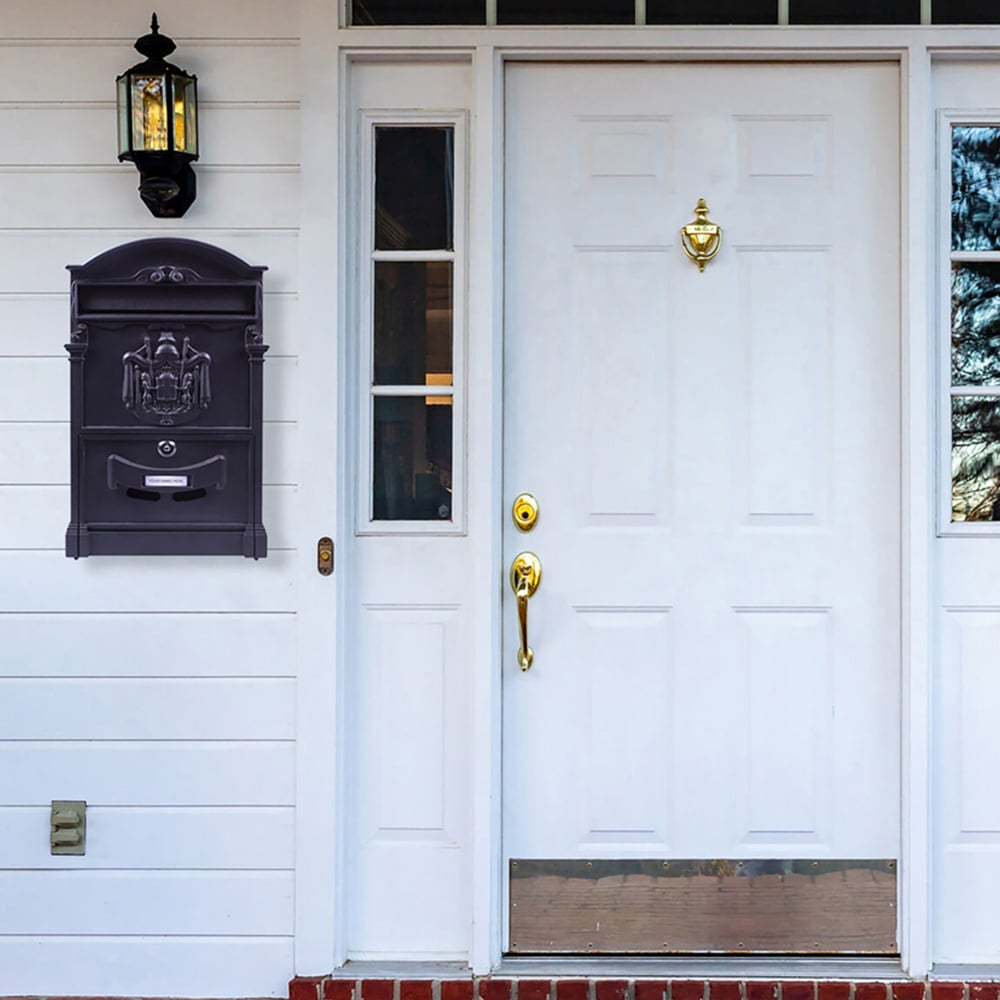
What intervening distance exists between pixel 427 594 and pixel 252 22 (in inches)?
54.9

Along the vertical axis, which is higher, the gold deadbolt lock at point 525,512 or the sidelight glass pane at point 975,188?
the sidelight glass pane at point 975,188

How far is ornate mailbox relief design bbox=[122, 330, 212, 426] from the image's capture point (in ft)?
8.71

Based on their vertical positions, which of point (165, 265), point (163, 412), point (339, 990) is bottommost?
point (339, 990)

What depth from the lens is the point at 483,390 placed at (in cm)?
266

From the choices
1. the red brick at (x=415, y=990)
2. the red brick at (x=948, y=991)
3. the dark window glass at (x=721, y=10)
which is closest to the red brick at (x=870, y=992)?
the red brick at (x=948, y=991)

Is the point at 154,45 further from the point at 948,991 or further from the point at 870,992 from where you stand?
the point at 948,991

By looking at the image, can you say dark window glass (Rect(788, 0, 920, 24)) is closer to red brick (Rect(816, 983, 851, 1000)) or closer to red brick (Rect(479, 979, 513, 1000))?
red brick (Rect(816, 983, 851, 1000))

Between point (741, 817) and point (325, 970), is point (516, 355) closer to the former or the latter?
point (741, 817)

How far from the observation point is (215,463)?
8.73 ft

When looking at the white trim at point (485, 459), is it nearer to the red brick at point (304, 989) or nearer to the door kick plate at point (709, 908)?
the door kick plate at point (709, 908)

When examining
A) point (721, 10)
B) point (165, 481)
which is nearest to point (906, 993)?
point (165, 481)

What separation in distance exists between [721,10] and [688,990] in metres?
2.25

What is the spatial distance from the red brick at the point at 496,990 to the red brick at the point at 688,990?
37 cm

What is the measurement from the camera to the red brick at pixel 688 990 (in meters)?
2.60
